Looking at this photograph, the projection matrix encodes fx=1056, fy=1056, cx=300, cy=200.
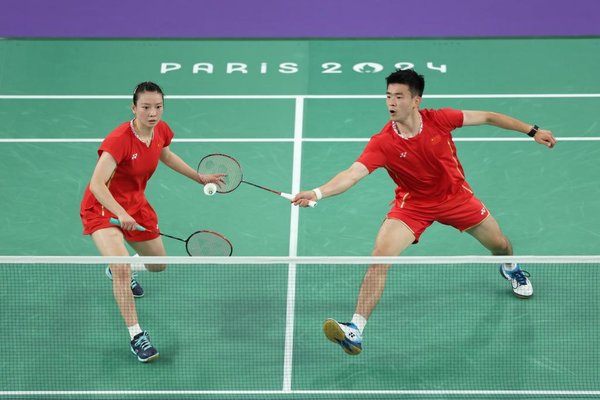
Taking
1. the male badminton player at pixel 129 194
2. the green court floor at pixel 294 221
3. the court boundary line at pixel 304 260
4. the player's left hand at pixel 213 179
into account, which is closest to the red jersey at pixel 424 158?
the green court floor at pixel 294 221

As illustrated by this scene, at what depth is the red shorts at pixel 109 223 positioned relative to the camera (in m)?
7.48

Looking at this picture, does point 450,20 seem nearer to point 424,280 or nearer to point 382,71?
point 382,71

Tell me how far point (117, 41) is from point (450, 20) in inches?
152

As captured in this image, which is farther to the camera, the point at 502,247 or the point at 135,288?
the point at 135,288

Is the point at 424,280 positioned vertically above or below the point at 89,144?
below

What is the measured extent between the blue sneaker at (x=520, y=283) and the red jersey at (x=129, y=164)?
9.26ft

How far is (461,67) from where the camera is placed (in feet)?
37.7

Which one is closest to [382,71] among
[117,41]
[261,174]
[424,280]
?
[261,174]

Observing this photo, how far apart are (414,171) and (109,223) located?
220cm

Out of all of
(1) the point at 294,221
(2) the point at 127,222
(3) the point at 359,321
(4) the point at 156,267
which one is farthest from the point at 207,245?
(1) the point at 294,221

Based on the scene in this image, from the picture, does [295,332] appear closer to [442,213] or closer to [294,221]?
[442,213]

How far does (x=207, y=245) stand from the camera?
7688 millimetres

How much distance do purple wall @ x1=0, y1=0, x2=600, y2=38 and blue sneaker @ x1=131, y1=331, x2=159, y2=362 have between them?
561 cm

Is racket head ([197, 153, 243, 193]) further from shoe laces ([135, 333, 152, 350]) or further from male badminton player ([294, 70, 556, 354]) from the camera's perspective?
shoe laces ([135, 333, 152, 350])
